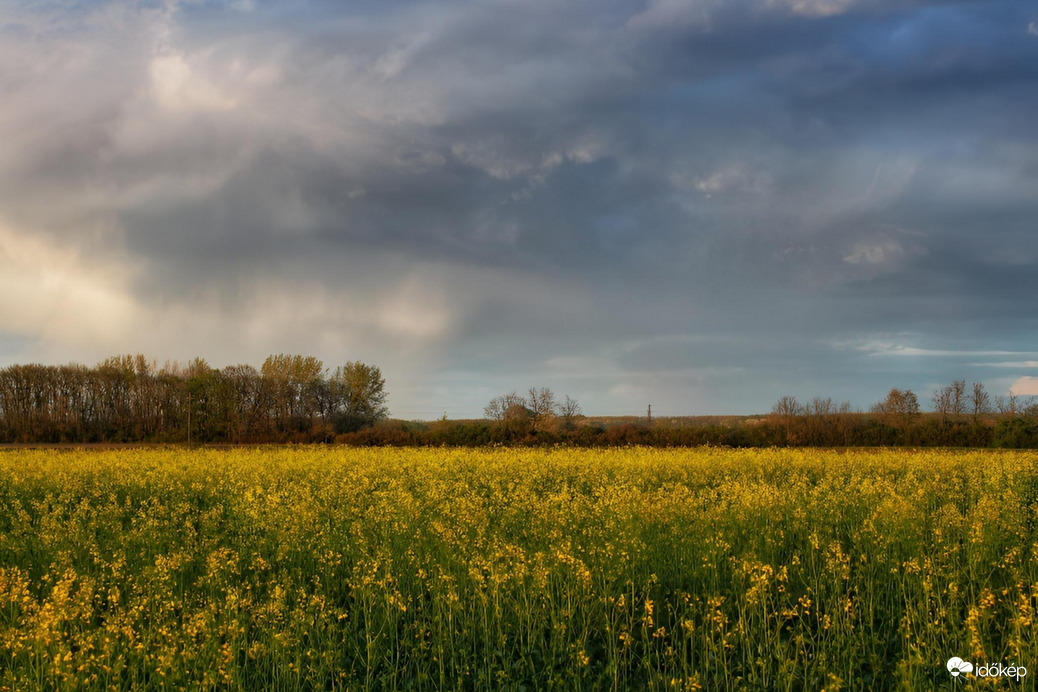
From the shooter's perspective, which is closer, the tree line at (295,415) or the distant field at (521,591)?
the distant field at (521,591)

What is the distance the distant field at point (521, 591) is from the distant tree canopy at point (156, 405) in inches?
Result: 1201

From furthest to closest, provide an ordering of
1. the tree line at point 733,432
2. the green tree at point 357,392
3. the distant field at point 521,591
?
the green tree at point 357,392
the tree line at point 733,432
the distant field at point 521,591

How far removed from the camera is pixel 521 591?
277 inches

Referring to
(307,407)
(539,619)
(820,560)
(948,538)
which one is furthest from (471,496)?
(307,407)

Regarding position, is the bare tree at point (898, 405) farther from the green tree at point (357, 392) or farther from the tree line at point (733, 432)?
the green tree at point (357, 392)

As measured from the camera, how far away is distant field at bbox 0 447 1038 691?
19.3 ft

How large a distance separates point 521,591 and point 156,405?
46105mm

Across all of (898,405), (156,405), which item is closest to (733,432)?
(898,405)

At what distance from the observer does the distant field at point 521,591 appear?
587 centimetres

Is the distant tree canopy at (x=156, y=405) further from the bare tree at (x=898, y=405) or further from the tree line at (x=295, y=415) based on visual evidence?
the bare tree at (x=898, y=405)

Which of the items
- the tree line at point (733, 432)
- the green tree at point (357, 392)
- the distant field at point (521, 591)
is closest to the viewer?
the distant field at point (521, 591)

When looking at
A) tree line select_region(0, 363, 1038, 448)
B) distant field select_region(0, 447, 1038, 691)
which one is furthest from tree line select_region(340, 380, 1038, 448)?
distant field select_region(0, 447, 1038, 691)

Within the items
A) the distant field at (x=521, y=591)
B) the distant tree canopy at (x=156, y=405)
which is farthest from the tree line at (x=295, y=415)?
the distant field at (x=521, y=591)

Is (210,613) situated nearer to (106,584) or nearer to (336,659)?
(336,659)
